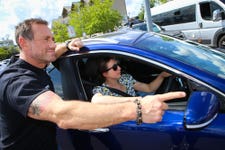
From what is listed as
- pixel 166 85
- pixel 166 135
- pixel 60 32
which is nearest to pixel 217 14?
pixel 166 85

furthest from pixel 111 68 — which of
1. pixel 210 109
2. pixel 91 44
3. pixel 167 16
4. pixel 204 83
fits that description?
pixel 167 16

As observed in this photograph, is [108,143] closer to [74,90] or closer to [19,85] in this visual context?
[74,90]

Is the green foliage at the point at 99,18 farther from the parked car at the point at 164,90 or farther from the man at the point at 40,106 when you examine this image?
the man at the point at 40,106

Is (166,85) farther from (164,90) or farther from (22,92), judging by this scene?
(22,92)

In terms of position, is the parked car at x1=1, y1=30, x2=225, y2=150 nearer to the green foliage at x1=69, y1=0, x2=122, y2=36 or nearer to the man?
the man

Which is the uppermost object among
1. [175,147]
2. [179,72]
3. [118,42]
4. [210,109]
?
[118,42]

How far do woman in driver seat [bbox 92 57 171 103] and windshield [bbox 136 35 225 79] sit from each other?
11.8 inches

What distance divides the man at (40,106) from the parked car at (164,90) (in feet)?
0.58

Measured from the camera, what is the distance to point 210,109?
1946 millimetres

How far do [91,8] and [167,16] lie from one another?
21991mm

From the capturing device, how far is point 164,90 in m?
2.89

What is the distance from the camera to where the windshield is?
2.37 m

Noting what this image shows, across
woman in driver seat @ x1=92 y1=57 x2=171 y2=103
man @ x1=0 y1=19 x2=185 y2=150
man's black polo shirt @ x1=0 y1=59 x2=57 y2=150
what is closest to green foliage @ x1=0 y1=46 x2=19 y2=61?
woman in driver seat @ x1=92 y1=57 x2=171 y2=103

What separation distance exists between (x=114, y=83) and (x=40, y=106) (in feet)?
3.50
